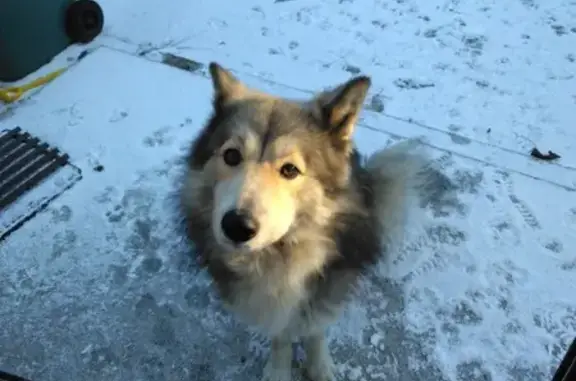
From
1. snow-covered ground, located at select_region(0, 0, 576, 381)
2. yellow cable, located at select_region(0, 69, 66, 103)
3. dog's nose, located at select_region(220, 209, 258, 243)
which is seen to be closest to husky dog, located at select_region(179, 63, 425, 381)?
dog's nose, located at select_region(220, 209, 258, 243)

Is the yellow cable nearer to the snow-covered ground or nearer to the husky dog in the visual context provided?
the snow-covered ground

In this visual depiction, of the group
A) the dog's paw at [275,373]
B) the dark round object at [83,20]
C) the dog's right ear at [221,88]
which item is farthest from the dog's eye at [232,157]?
the dark round object at [83,20]

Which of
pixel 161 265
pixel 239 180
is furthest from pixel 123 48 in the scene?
pixel 239 180

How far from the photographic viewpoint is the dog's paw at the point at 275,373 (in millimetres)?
2312

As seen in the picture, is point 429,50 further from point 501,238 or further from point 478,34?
point 501,238

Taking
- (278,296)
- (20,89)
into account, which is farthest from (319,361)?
(20,89)

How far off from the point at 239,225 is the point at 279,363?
85 cm

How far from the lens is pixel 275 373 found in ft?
7.59

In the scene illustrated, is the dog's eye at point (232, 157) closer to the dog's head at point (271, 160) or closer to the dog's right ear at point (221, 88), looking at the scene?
the dog's head at point (271, 160)

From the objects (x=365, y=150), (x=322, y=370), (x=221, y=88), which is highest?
(x=221, y=88)

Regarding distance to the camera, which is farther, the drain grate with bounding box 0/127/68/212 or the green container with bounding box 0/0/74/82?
the green container with bounding box 0/0/74/82

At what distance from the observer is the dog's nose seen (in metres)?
1.67

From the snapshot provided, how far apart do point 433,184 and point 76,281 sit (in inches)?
65.7

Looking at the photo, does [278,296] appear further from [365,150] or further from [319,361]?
[365,150]
